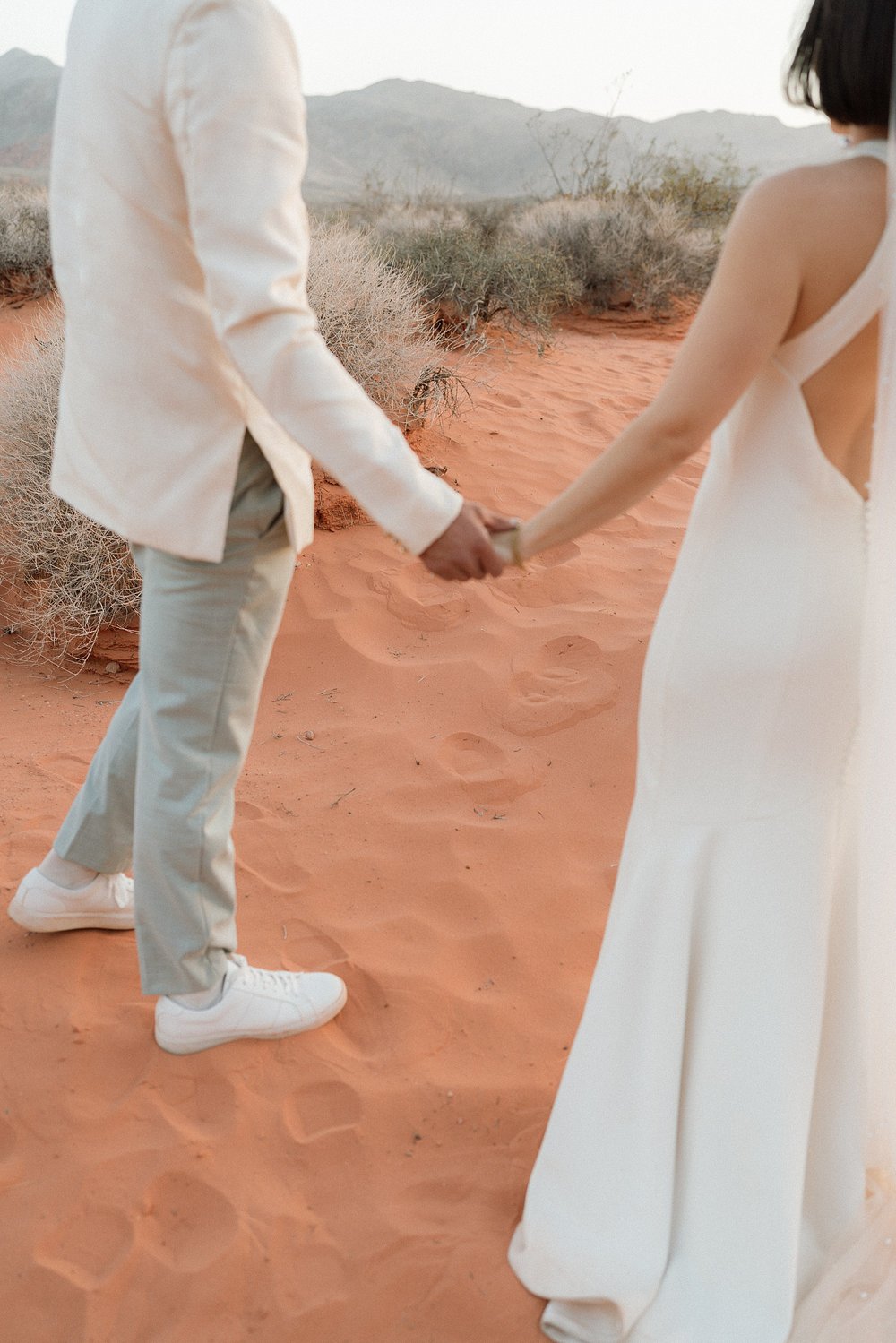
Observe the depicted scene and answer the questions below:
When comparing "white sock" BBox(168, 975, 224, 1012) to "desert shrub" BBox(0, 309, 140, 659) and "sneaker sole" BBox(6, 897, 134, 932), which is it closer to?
"sneaker sole" BBox(6, 897, 134, 932)

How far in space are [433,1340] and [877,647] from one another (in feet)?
4.23

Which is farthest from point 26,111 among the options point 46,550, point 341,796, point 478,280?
point 341,796

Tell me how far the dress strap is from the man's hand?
23.7 inches

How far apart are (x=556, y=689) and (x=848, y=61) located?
2.54 meters

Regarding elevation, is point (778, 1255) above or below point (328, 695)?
above

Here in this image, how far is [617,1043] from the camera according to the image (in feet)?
5.49

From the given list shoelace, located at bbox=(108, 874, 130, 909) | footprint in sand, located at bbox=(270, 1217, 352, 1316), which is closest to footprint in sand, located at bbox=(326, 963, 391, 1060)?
footprint in sand, located at bbox=(270, 1217, 352, 1316)

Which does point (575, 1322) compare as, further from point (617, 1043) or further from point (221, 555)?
point (221, 555)

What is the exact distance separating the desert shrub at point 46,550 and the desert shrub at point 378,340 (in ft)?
4.36

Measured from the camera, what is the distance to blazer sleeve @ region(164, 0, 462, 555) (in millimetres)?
1536

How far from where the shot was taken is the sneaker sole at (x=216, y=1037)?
2240 millimetres

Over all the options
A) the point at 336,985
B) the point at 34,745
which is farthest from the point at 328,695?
the point at 336,985

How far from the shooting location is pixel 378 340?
5.48 meters

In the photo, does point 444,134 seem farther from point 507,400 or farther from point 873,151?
point 873,151
